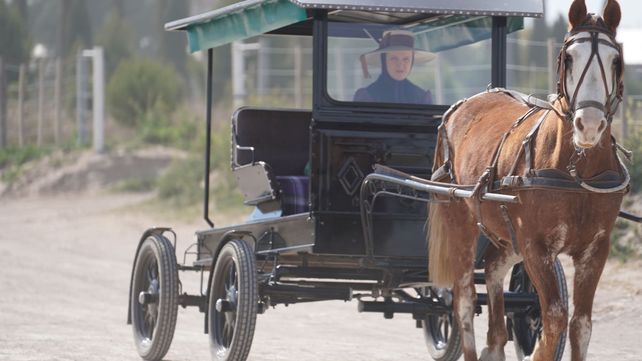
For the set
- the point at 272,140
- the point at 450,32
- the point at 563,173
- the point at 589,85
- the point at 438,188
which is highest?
the point at 450,32

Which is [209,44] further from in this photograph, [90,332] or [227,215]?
[227,215]

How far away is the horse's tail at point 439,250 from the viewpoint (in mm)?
7309

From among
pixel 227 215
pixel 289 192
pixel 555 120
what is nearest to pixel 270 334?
pixel 289 192

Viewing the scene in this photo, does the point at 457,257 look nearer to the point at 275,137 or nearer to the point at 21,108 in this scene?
the point at 275,137

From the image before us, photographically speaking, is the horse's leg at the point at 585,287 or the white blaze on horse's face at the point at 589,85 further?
the horse's leg at the point at 585,287

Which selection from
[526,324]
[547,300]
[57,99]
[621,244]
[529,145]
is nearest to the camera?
[547,300]

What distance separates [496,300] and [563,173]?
145 cm

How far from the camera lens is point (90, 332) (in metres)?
10.2

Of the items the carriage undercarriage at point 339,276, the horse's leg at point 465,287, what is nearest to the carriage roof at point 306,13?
the carriage undercarriage at point 339,276

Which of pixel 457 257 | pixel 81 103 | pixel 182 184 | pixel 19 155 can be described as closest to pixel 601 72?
pixel 457 257

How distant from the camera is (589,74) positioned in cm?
579

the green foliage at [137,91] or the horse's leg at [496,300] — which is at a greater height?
the green foliage at [137,91]

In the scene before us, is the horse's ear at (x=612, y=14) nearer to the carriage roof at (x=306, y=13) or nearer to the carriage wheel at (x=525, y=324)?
the carriage roof at (x=306, y=13)

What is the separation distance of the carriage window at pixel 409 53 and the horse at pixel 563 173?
1001mm
